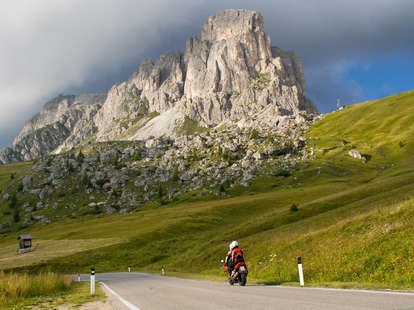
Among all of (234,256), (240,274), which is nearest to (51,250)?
(234,256)

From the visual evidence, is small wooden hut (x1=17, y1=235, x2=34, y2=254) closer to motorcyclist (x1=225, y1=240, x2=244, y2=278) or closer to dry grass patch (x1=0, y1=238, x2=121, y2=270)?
dry grass patch (x1=0, y1=238, x2=121, y2=270)

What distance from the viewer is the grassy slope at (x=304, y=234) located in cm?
1805

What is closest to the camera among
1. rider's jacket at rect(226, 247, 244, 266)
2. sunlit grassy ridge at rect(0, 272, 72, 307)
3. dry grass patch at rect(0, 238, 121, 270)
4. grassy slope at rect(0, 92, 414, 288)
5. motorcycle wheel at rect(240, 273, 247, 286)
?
sunlit grassy ridge at rect(0, 272, 72, 307)

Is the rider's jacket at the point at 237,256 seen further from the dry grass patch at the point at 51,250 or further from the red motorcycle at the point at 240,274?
the dry grass patch at the point at 51,250

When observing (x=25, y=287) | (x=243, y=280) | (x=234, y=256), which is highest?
(x=234, y=256)

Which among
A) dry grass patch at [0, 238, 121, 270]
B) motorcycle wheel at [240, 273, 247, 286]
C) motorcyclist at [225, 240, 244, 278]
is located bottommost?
dry grass patch at [0, 238, 121, 270]

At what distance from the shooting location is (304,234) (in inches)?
1193

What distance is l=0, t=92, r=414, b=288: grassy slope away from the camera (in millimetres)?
18047

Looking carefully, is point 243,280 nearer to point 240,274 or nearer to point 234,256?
point 240,274

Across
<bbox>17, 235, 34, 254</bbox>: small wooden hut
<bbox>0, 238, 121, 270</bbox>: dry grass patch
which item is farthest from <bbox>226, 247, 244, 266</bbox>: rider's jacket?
<bbox>17, 235, 34, 254</bbox>: small wooden hut

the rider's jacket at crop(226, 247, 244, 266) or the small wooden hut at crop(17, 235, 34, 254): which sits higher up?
the rider's jacket at crop(226, 247, 244, 266)

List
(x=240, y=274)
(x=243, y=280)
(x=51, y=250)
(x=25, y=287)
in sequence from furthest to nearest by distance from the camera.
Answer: (x=51, y=250)
(x=240, y=274)
(x=243, y=280)
(x=25, y=287)

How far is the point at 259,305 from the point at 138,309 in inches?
176

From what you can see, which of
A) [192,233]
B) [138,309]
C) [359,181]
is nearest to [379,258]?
[138,309]
